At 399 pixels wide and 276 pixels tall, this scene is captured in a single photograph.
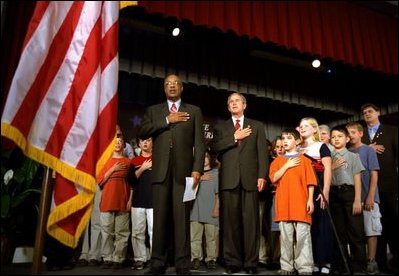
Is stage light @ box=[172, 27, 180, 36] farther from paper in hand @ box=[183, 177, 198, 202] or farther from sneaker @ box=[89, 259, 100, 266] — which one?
sneaker @ box=[89, 259, 100, 266]

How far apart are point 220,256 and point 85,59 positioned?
274 cm

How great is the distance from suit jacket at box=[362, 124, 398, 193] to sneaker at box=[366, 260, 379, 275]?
735 millimetres

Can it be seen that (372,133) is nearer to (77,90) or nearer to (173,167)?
(173,167)

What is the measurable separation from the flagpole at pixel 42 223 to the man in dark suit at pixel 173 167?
0.84m

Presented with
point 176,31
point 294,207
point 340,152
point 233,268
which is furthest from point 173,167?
point 176,31

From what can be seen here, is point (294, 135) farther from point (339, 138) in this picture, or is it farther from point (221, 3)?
point (221, 3)

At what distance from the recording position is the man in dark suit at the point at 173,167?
8.13 ft

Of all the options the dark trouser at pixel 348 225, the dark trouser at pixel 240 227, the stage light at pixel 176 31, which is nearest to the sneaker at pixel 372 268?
the dark trouser at pixel 348 225

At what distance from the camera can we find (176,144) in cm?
266

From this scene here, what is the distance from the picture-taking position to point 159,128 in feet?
8.68

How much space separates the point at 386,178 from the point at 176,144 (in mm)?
2107

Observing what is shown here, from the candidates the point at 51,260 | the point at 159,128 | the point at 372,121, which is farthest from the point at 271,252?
the point at 51,260

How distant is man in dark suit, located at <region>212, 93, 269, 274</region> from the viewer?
269 centimetres

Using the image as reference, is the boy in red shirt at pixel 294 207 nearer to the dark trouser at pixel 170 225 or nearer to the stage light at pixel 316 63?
the dark trouser at pixel 170 225
